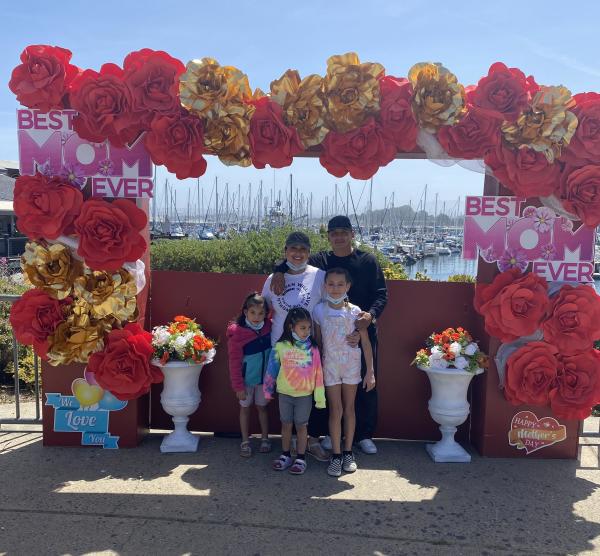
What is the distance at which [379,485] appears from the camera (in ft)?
13.2

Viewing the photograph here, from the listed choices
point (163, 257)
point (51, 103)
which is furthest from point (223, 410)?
point (163, 257)

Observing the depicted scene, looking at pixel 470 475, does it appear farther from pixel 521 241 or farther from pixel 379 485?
pixel 521 241

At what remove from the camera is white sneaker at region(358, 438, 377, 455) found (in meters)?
4.63

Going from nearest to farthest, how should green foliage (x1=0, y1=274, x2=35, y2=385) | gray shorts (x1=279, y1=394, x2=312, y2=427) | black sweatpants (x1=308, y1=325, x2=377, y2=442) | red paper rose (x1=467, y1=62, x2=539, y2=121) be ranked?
red paper rose (x1=467, y1=62, x2=539, y2=121) < gray shorts (x1=279, y1=394, x2=312, y2=427) < black sweatpants (x1=308, y1=325, x2=377, y2=442) < green foliage (x1=0, y1=274, x2=35, y2=385)

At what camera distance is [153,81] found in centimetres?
406

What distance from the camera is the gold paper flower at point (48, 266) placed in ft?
13.9

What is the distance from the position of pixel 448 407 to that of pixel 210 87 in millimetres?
3179

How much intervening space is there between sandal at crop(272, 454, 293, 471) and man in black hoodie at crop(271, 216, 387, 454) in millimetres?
464

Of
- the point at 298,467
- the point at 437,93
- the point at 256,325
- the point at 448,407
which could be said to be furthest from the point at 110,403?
the point at 437,93

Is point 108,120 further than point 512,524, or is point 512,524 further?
point 108,120

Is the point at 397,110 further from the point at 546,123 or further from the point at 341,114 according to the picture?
the point at 546,123

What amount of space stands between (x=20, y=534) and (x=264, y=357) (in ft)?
6.69

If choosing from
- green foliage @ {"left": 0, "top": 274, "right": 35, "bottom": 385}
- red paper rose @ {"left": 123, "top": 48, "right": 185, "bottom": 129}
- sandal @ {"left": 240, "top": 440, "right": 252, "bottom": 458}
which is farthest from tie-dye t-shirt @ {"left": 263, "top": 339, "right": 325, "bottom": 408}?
green foliage @ {"left": 0, "top": 274, "right": 35, "bottom": 385}

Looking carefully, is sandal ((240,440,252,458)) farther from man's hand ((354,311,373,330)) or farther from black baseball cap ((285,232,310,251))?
black baseball cap ((285,232,310,251))
